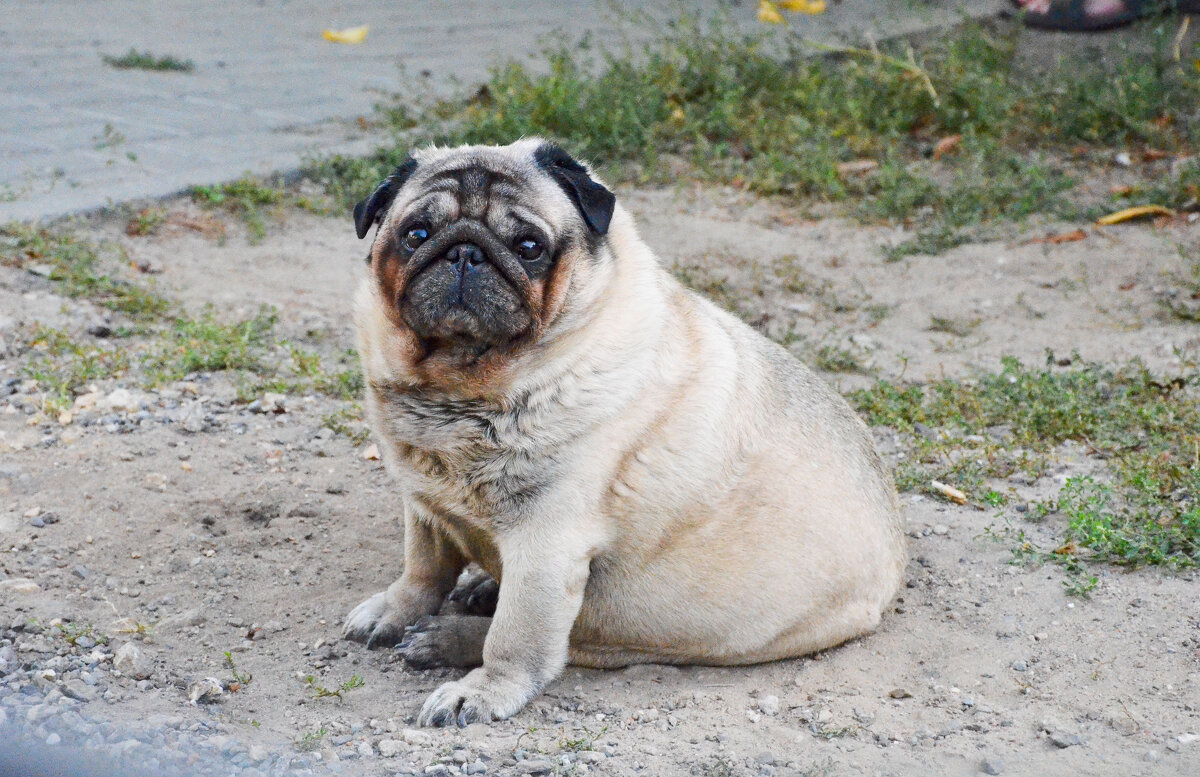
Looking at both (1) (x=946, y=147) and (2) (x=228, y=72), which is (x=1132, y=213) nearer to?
(1) (x=946, y=147)

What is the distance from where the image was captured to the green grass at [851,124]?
8.01 metres

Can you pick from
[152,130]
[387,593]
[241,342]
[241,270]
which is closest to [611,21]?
[152,130]

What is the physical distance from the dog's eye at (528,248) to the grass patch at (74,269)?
3.18 metres

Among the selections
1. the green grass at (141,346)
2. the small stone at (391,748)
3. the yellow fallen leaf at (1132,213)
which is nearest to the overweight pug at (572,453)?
the small stone at (391,748)

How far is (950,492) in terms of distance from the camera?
15.8 ft

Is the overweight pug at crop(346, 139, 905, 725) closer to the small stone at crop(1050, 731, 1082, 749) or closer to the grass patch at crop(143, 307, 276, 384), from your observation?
the small stone at crop(1050, 731, 1082, 749)

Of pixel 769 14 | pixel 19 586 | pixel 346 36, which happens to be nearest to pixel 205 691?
pixel 19 586

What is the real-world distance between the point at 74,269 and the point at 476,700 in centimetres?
380

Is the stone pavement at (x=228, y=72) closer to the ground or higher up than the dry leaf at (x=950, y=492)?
higher up

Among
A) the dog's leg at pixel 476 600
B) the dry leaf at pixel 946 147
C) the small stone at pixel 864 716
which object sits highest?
the dry leaf at pixel 946 147

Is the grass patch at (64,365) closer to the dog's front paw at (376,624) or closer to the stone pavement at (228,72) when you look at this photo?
the stone pavement at (228,72)

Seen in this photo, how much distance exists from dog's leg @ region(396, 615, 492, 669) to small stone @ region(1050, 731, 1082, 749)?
162 cm

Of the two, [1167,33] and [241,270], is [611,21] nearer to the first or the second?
[1167,33]

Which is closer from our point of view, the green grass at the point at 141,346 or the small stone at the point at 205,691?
the small stone at the point at 205,691
